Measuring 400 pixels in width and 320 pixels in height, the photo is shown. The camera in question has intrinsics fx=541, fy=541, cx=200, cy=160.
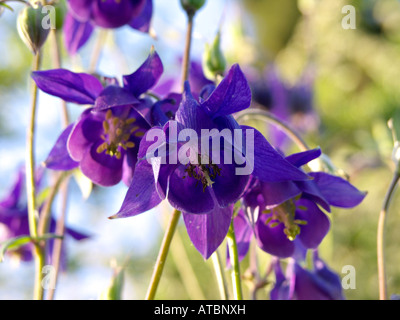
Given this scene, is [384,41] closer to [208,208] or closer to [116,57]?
[116,57]

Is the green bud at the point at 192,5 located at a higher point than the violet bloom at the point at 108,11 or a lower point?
lower

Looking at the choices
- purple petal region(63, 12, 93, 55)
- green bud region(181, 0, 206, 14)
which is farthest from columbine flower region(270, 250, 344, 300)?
purple petal region(63, 12, 93, 55)

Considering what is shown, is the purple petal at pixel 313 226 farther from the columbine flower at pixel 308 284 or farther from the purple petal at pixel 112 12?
the purple petal at pixel 112 12

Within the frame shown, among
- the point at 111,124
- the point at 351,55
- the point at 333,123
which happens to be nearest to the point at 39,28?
the point at 111,124

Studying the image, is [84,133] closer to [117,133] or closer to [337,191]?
[117,133]

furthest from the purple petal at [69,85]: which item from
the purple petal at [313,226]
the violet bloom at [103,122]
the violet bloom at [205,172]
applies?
the purple petal at [313,226]

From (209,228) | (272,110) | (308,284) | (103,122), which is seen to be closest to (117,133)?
(103,122)
